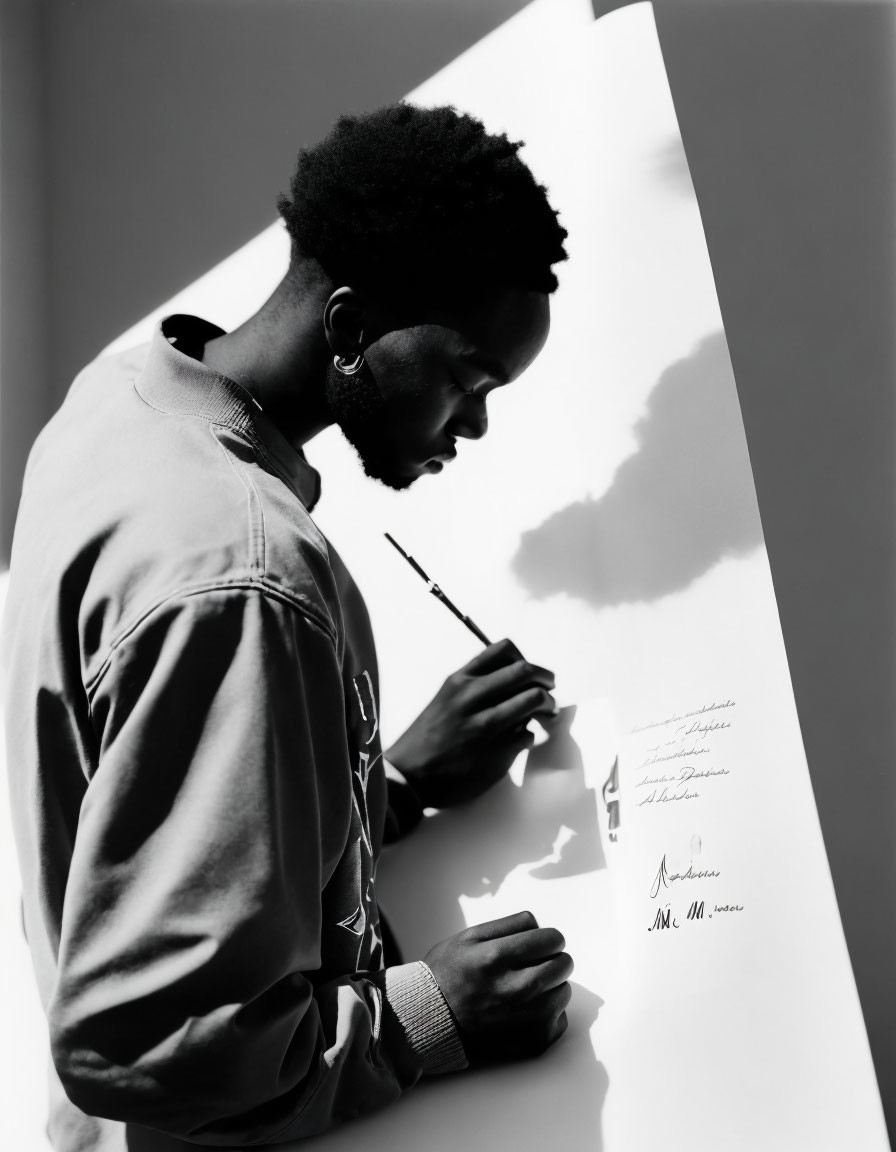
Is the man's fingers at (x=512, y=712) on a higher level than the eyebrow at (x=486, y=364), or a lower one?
lower

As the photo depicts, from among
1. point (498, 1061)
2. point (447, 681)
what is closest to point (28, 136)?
point (447, 681)

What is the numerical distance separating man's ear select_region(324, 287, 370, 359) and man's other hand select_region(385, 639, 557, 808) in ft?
1.14

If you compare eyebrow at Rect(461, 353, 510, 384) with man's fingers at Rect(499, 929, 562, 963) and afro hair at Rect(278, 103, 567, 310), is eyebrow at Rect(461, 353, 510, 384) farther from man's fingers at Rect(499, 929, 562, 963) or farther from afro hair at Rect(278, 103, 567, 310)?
man's fingers at Rect(499, 929, 562, 963)

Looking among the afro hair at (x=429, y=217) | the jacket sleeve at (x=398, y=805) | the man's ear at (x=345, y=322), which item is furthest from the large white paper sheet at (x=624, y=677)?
the man's ear at (x=345, y=322)

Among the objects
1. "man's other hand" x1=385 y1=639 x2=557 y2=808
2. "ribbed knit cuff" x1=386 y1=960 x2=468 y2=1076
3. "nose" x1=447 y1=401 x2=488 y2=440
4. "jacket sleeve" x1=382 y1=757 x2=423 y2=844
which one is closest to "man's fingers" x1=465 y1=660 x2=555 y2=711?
"man's other hand" x1=385 y1=639 x2=557 y2=808

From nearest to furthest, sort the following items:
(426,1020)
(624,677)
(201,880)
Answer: (201,880) < (426,1020) < (624,677)

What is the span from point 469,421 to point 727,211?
0.69 meters

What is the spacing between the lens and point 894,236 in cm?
162

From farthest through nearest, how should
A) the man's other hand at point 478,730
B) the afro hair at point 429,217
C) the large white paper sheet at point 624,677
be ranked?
the man's other hand at point 478,730, the afro hair at point 429,217, the large white paper sheet at point 624,677

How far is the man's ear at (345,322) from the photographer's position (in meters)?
1.13

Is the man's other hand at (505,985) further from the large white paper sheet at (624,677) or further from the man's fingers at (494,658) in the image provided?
the man's fingers at (494,658)

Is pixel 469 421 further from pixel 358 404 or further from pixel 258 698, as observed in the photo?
pixel 258 698

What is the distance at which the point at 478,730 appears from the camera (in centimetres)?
127

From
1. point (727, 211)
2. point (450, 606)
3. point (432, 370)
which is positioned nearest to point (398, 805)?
point (450, 606)
